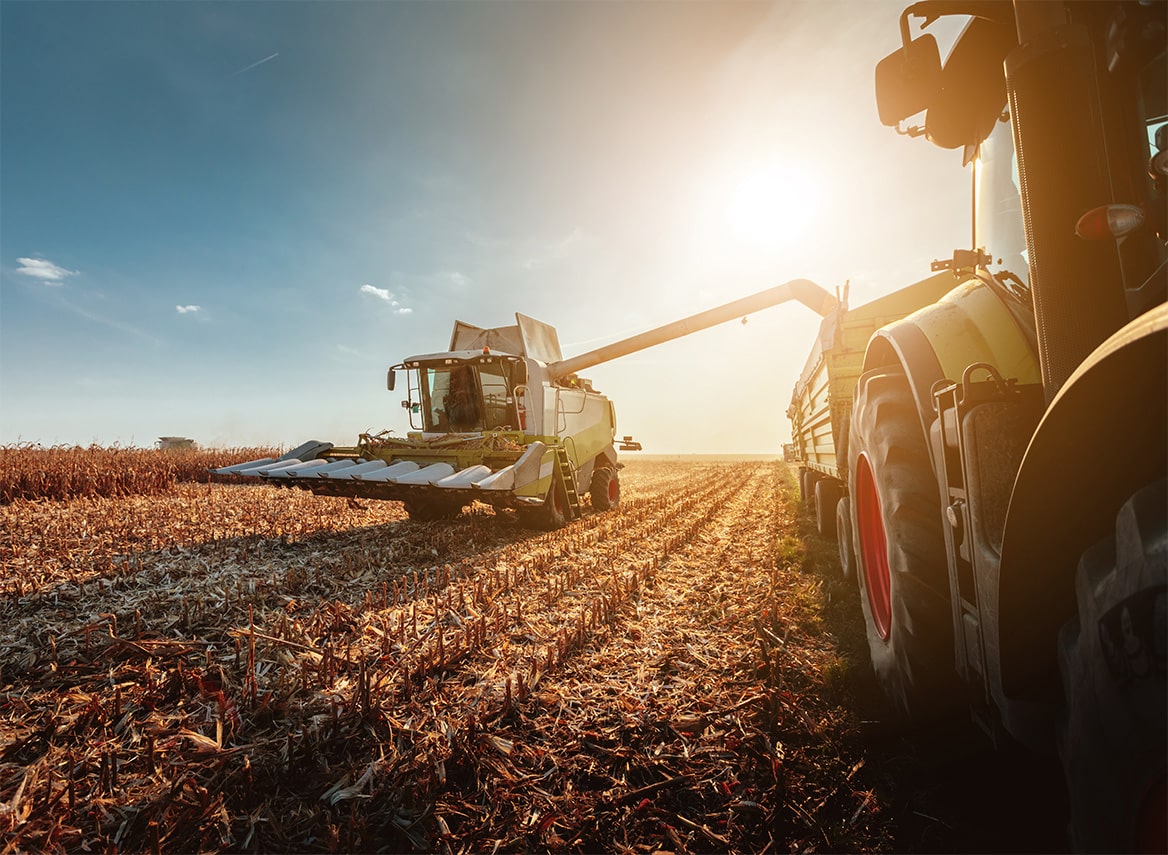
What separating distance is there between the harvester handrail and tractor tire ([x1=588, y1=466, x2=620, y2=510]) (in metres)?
2.26

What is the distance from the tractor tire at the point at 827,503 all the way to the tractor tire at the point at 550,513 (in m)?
3.82

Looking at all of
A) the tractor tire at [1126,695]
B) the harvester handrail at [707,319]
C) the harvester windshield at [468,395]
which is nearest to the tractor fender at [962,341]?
the tractor tire at [1126,695]

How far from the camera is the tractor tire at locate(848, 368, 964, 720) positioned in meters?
2.09

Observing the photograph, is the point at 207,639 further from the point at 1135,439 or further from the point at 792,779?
the point at 1135,439

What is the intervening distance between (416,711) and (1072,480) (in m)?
2.97

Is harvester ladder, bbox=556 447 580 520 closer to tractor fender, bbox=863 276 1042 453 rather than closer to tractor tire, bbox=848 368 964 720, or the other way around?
tractor tire, bbox=848 368 964 720

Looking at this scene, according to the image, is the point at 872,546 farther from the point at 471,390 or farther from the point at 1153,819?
the point at 471,390

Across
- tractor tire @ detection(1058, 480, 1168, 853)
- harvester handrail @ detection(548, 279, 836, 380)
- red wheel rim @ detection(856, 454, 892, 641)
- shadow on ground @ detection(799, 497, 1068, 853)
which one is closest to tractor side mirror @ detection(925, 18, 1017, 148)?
red wheel rim @ detection(856, 454, 892, 641)

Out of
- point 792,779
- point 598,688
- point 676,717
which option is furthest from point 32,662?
point 792,779

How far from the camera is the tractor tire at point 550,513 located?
336 inches

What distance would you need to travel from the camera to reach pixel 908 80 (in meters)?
2.04

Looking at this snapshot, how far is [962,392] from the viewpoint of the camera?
1737 mm

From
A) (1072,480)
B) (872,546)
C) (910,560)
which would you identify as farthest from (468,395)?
(1072,480)

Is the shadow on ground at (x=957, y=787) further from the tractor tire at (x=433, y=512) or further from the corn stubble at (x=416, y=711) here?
the tractor tire at (x=433, y=512)
